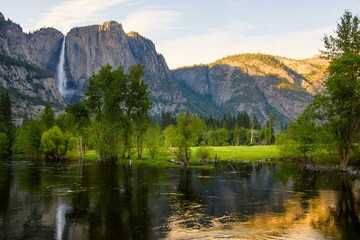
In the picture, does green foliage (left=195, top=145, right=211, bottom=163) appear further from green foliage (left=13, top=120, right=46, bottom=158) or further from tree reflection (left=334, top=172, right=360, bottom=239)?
green foliage (left=13, top=120, right=46, bottom=158)

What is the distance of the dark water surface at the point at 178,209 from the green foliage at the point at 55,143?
52.6 m

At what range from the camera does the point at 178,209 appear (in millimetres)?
34312

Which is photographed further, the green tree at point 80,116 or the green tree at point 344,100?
the green tree at point 80,116

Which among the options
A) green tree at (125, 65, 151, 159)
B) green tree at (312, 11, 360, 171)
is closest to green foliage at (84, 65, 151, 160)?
green tree at (125, 65, 151, 159)

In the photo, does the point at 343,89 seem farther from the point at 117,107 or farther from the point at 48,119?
the point at 48,119

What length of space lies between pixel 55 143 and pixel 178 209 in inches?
3202

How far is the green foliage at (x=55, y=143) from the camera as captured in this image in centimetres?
10619

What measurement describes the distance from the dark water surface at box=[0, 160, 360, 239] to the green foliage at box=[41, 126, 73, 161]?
52575 millimetres

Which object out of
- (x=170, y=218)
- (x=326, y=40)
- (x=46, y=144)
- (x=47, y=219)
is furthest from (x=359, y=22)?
(x=46, y=144)

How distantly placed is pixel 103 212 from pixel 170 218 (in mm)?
6268

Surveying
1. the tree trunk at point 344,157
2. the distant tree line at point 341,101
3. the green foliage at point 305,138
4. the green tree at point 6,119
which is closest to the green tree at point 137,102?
the green foliage at point 305,138

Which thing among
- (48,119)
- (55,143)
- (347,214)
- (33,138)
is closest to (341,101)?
(347,214)

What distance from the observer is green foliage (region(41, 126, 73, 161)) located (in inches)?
4181

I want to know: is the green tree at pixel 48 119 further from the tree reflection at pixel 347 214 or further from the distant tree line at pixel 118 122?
the tree reflection at pixel 347 214
